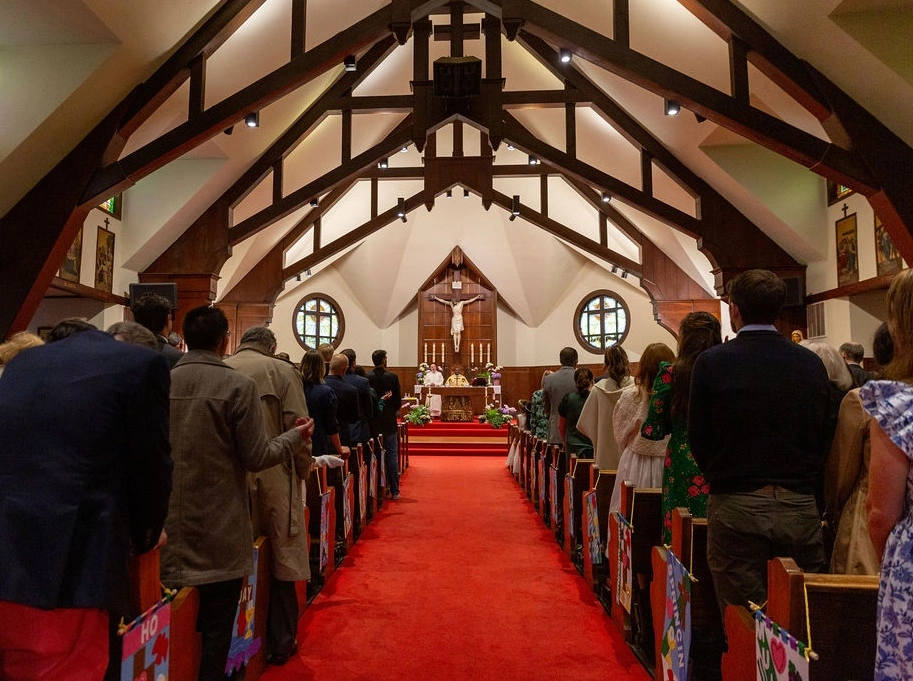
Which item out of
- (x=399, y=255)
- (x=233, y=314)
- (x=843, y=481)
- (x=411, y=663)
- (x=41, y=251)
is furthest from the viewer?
(x=399, y=255)

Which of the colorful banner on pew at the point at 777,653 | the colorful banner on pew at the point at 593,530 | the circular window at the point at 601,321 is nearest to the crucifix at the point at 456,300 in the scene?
the circular window at the point at 601,321

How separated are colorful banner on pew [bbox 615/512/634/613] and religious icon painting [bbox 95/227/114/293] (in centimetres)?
706

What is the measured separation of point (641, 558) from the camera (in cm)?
298

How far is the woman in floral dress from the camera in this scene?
2.48 m

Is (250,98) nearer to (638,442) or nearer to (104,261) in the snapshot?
(104,261)

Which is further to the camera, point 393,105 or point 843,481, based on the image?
point 393,105

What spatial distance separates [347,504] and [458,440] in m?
8.09

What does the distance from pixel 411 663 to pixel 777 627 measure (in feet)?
6.42

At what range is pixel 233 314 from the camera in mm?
11453

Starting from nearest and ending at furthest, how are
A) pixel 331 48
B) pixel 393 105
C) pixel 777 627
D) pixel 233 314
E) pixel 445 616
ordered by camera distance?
pixel 777 627, pixel 445 616, pixel 331 48, pixel 393 105, pixel 233 314

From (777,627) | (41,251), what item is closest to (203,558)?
(777,627)

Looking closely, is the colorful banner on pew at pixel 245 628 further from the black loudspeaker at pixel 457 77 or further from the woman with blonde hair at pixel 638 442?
the black loudspeaker at pixel 457 77

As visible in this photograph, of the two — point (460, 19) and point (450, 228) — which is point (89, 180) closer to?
point (460, 19)

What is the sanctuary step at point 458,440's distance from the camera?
12367mm
